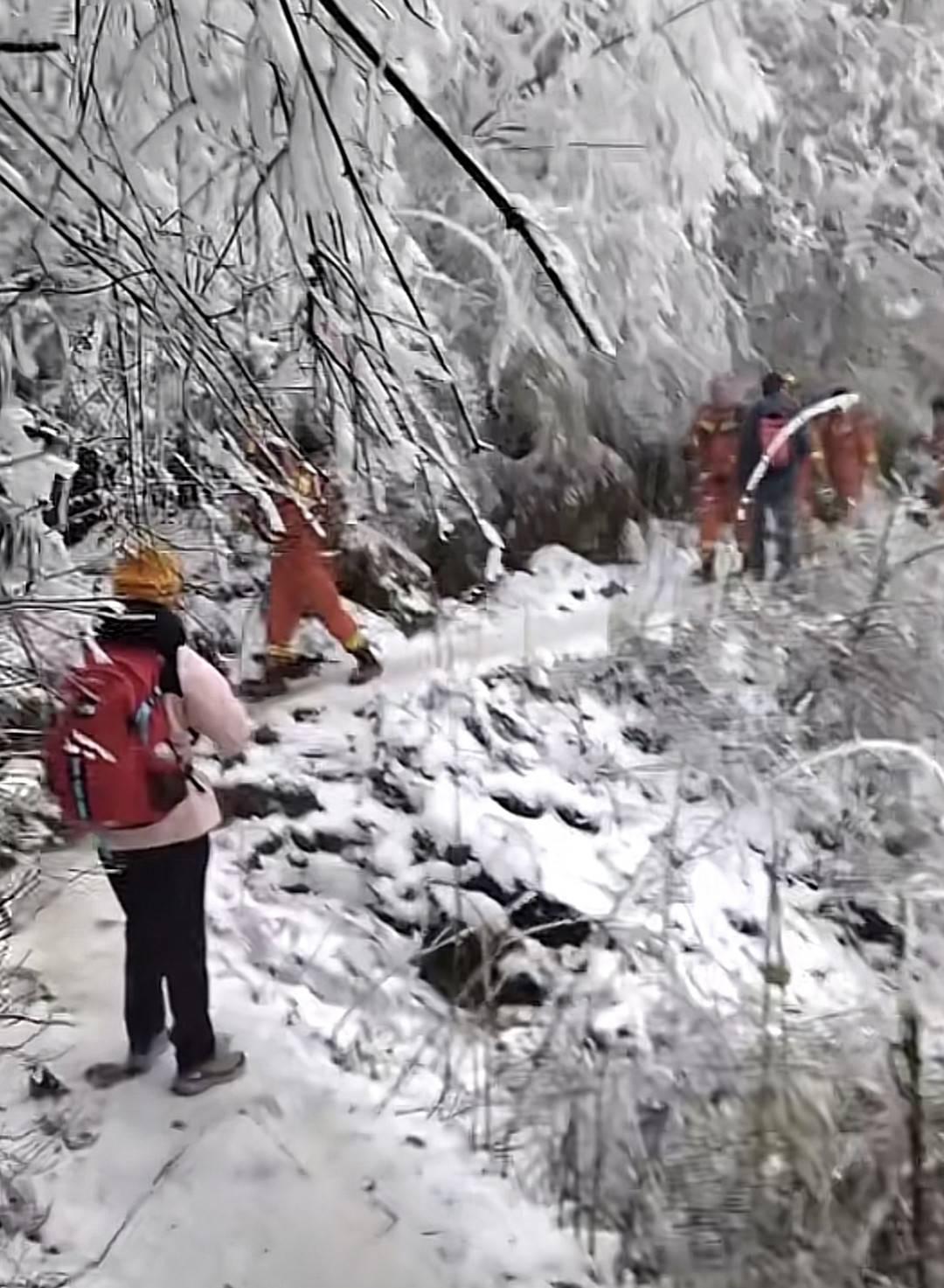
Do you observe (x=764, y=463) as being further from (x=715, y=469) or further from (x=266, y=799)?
(x=266, y=799)

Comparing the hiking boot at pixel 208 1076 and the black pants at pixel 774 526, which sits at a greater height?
the black pants at pixel 774 526

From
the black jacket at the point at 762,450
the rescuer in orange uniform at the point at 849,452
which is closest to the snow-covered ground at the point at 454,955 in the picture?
the black jacket at the point at 762,450

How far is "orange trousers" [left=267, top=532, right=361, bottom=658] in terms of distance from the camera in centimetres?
433

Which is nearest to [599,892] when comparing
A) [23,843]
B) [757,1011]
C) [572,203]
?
[757,1011]

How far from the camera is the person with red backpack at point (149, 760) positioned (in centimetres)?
233

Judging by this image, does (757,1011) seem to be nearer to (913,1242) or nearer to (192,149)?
(913,1242)

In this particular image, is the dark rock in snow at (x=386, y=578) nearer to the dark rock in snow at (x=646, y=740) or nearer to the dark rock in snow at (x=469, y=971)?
the dark rock in snow at (x=646, y=740)

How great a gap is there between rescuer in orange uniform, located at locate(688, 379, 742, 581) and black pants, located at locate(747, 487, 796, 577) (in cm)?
9

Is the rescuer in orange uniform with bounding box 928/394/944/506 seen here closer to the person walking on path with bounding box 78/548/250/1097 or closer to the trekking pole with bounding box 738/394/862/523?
the trekking pole with bounding box 738/394/862/523

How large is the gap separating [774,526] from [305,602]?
7.17ft

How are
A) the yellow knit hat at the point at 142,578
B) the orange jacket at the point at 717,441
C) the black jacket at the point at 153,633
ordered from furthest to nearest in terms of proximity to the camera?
the orange jacket at the point at 717,441
the yellow knit hat at the point at 142,578
the black jacket at the point at 153,633

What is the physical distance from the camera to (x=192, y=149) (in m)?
2.84

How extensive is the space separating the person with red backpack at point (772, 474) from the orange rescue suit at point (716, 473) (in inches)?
2.9

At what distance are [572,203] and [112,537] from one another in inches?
140
